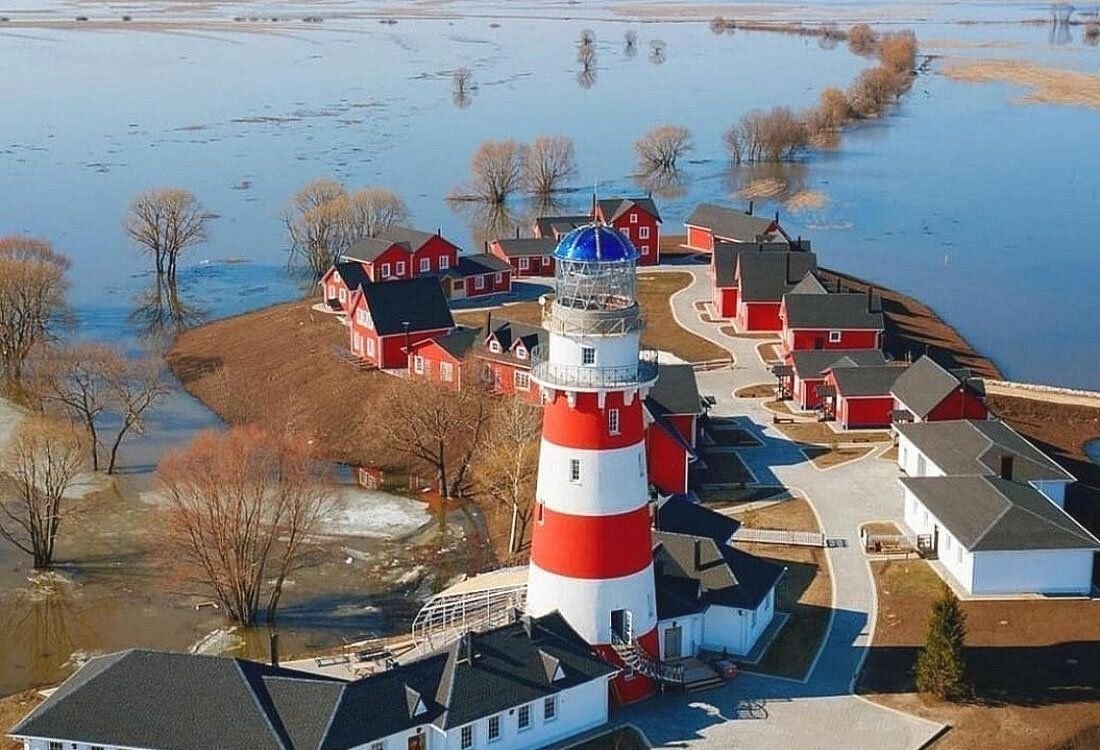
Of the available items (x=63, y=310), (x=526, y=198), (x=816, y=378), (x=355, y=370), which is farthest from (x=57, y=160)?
(x=816, y=378)

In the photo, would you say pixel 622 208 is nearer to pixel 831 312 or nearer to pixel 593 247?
pixel 831 312

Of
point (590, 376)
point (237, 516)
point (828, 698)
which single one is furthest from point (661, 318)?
point (590, 376)

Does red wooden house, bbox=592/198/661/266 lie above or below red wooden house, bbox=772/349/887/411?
above

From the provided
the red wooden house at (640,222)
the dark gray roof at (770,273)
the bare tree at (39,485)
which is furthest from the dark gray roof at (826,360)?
the bare tree at (39,485)

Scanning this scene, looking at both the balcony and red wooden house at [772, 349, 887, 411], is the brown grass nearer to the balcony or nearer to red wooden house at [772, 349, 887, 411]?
red wooden house at [772, 349, 887, 411]

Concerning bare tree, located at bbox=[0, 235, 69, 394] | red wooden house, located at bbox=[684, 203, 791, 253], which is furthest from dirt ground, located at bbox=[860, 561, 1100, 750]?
red wooden house, located at bbox=[684, 203, 791, 253]

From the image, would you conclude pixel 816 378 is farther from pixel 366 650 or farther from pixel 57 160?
pixel 57 160
